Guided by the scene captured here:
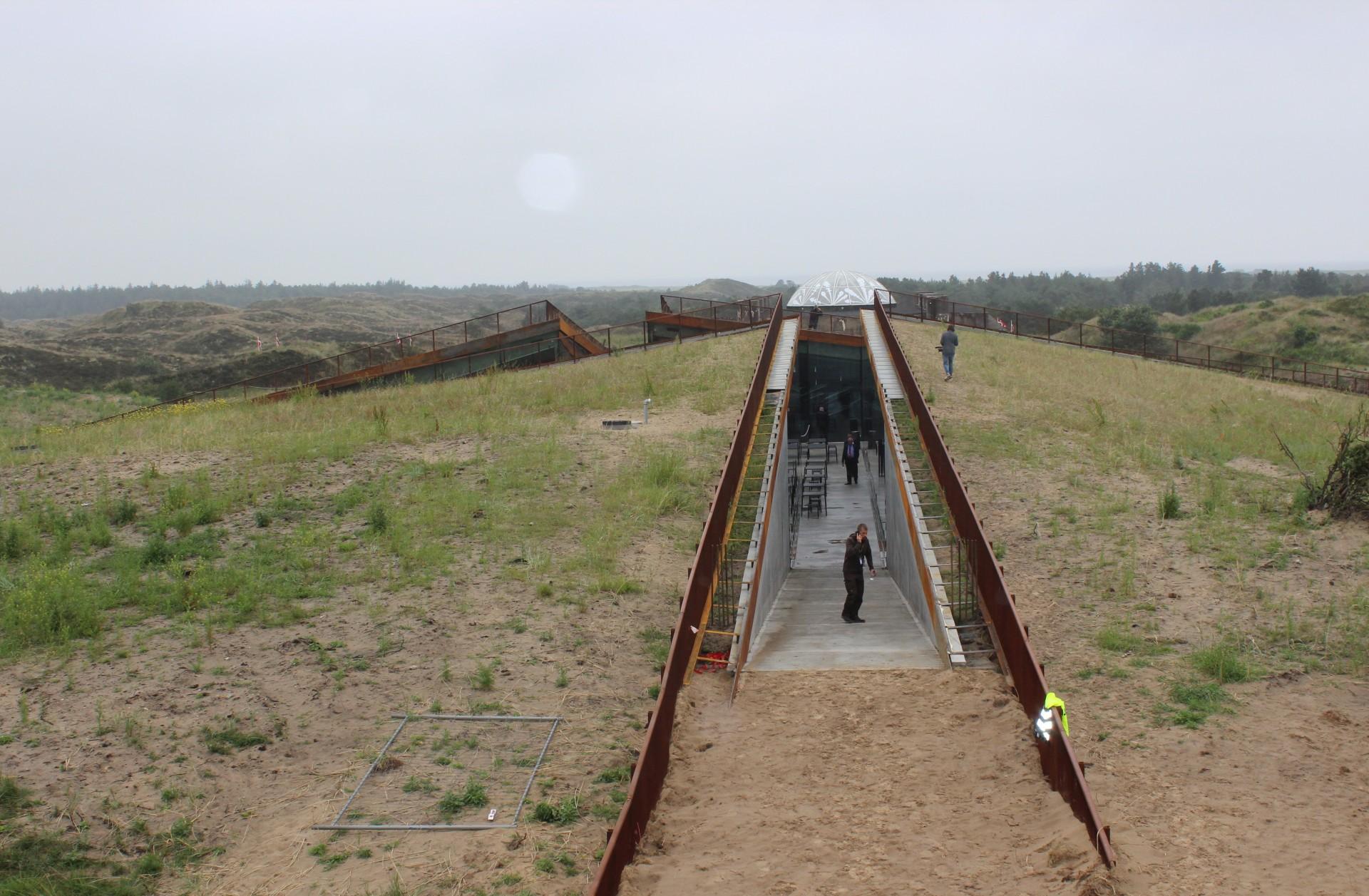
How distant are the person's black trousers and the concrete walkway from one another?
0.52 feet

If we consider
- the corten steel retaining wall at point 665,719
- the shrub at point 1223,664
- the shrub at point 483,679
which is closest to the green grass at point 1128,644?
the shrub at point 1223,664

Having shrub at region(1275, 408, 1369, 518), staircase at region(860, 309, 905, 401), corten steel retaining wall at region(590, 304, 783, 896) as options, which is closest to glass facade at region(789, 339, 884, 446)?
staircase at region(860, 309, 905, 401)

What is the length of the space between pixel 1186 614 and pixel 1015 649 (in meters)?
3.24

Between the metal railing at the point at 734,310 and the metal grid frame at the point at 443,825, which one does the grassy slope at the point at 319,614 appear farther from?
the metal railing at the point at 734,310

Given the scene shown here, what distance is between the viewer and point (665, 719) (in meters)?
8.23

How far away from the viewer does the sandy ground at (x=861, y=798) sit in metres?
6.50

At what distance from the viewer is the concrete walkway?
10977mm

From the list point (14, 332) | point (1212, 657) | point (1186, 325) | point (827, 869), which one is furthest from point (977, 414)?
point (14, 332)

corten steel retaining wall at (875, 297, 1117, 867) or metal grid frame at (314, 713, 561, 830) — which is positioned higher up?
corten steel retaining wall at (875, 297, 1117, 867)

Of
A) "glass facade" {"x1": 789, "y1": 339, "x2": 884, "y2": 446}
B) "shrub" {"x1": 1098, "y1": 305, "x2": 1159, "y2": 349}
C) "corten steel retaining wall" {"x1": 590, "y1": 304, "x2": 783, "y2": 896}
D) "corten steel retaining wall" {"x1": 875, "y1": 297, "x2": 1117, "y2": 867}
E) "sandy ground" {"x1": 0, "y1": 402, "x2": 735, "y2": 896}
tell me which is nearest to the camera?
"corten steel retaining wall" {"x1": 590, "y1": 304, "x2": 783, "y2": 896}

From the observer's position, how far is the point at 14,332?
281 feet

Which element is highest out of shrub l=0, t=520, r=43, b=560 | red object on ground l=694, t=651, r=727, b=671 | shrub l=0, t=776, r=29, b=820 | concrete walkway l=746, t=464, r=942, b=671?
shrub l=0, t=520, r=43, b=560

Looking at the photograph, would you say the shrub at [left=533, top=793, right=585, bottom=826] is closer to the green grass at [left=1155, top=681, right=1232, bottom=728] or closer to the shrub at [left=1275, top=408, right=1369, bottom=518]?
the green grass at [left=1155, top=681, right=1232, bottom=728]

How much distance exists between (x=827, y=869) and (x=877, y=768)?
1.65m
